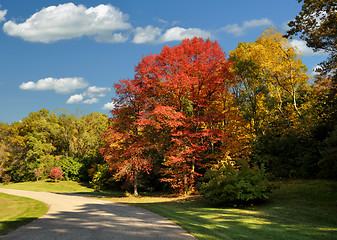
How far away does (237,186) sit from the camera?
38.4 feet

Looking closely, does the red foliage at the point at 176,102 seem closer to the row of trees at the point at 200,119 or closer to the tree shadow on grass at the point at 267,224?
the row of trees at the point at 200,119

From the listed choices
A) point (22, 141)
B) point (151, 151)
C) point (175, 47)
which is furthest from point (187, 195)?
point (22, 141)

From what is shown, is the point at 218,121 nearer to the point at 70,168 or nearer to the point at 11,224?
the point at 11,224

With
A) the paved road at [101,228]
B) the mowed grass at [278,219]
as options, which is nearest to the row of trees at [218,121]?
the mowed grass at [278,219]

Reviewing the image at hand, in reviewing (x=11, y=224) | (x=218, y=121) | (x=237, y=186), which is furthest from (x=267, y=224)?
(x=218, y=121)

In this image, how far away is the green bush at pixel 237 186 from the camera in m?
11.7

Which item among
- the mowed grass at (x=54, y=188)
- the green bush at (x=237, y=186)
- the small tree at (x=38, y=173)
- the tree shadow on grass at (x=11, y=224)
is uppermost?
the green bush at (x=237, y=186)

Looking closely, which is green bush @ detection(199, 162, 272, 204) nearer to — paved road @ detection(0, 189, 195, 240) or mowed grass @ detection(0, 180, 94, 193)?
paved road @ detection(0, 189, 195, 240)

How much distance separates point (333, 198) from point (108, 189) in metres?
23.4

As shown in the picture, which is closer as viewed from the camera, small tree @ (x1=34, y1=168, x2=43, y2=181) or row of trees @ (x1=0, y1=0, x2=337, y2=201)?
row of trees @ (x1=0, y1=0, x2=337, y2=201)

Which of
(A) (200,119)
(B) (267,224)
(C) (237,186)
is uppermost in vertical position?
(A) (200,119)

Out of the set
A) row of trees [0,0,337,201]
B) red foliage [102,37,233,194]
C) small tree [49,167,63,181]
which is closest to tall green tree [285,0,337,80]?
row of trees [0,0,337,201]

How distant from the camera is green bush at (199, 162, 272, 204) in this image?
11.7 m

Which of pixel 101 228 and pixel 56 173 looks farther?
pixel 56 173
